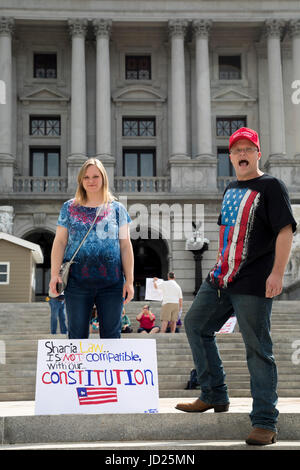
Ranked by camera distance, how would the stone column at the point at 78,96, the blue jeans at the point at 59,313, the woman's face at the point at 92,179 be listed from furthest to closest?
the stone column at the point at 78,96 < the blue jeans at the point at 59,313 < the woman's face at the point at 92,179

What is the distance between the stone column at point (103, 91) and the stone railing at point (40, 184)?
2.35 metres

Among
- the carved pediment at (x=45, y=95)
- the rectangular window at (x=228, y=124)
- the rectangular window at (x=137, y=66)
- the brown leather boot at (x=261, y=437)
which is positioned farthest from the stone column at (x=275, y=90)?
the brown leather boot at (x=261, y=437)

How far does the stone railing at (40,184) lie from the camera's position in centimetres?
3284

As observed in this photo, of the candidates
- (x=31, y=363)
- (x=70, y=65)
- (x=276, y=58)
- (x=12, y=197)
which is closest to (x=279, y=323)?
(x=31, y=363)

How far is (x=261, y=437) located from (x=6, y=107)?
30905mm

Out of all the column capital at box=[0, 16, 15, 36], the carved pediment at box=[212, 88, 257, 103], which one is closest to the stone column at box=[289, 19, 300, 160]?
the carved pediment at box=[212, 88, 257, 103]

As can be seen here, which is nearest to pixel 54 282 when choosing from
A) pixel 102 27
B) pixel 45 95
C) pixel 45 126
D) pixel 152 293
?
pixel 152 293

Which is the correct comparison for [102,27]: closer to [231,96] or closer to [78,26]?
[78,26]

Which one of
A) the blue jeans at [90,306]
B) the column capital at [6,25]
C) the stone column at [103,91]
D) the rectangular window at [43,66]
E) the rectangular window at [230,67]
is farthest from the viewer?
the rectangular window at [230,67]

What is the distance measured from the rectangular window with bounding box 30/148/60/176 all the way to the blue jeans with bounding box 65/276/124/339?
102 feet

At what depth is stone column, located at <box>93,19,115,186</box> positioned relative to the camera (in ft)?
111

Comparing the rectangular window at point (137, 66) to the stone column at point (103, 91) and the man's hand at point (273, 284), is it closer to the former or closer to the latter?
the stone column at point (103, 91)

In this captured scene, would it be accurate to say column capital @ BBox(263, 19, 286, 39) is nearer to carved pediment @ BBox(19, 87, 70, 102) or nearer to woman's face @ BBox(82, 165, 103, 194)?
carved pediment @ BBox(19, 87, 70, 102)

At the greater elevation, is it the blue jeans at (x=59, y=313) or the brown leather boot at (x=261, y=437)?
the blue jeans at (x=59, y=313)
